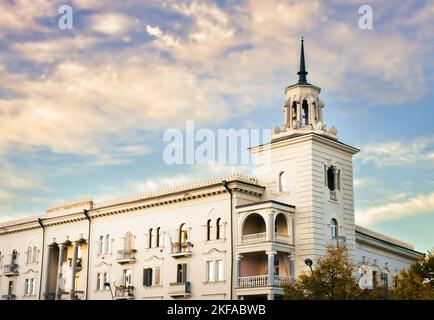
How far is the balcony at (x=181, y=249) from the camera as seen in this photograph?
5079cm

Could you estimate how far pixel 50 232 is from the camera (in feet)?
213

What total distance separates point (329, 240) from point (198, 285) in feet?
34.2

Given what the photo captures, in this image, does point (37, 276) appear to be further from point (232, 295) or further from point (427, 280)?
point (427, 280)

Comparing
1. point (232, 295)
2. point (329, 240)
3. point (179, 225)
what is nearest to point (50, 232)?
point (179, 225)

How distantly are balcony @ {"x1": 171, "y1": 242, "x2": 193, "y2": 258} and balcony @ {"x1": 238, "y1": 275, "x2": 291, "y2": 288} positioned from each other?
5795 millimetres

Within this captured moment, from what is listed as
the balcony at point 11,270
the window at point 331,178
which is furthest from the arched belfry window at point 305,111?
the balcony at point 11,270

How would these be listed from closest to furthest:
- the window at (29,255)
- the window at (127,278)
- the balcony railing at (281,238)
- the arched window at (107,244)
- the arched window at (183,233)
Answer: the balcony railing at (281,238)
the arched window at (183,233)
the window at (127,278)
the arched window at (107,244)
the window at (29,255)

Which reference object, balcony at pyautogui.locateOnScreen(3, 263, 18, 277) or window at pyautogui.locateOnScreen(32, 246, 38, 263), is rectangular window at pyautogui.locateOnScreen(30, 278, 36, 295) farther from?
balcony at pyautogui.locateOnScreen(3, 263, 18, 277)

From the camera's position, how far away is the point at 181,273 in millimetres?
51250

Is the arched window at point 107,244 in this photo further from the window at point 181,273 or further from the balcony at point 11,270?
the balcony at point 11,270

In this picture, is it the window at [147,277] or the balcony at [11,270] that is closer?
the window at [147,277]

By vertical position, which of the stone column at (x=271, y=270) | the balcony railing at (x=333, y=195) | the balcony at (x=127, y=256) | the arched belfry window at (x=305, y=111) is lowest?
the stone column at (x=271, y=270)

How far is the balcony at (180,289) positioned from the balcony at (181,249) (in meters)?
2.22

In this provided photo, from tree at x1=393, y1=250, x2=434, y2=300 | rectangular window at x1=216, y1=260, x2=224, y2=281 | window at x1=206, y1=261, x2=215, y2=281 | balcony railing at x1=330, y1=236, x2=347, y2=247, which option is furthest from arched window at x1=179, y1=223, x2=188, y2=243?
tree at x1=393, y1=250, x2=434, y2=300
